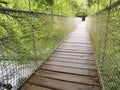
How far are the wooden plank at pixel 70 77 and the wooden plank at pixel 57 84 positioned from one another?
9cm

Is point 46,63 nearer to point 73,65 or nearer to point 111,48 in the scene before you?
point 73,65

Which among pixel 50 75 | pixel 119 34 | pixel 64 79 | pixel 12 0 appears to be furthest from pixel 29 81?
pixel 12 0

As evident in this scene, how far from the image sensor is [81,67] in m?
2.51

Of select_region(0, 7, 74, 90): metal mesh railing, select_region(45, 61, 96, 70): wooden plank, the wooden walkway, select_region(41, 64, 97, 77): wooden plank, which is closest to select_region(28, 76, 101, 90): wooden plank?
the wooden walkway

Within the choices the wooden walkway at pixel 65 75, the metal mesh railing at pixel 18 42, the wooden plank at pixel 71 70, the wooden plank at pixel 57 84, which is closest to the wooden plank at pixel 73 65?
the wooden walkway at pixel 65 75

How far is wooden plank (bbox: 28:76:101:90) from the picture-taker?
1.85m

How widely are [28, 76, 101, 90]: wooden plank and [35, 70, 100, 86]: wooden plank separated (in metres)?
0.09

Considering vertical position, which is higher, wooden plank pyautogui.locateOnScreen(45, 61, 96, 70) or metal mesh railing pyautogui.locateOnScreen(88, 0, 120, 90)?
metal mesh railing pyautogui.locateOnScreen(88, 0, 120, 90)

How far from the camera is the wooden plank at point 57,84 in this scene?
6.07 ft

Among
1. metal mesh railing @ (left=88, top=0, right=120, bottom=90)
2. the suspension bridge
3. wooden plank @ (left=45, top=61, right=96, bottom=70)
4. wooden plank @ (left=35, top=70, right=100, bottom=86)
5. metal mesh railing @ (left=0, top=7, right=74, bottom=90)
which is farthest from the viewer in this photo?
wooden plank @ (left=45, top=61, right=96, bottom=70)

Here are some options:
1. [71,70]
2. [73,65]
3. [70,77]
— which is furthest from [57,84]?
[73,65]

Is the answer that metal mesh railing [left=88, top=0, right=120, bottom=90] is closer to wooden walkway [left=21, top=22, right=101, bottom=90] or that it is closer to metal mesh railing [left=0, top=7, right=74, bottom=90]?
wooden walkway [left=21, top=22, right=101, bottom=90]

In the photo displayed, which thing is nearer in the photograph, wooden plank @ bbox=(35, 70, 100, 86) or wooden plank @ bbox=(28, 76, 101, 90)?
wooden plank @ bbox=(28, 76, 101, 90)

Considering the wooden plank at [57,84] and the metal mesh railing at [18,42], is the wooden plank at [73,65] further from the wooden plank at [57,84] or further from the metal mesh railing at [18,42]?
the wooden plank at [57,84]
